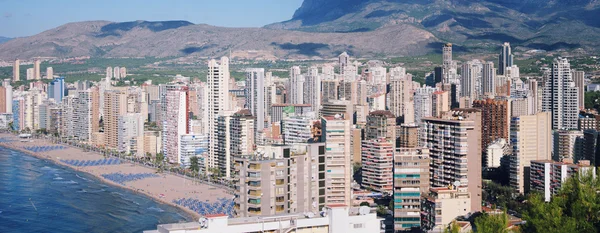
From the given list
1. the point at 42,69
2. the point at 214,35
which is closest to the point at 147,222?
the point at 42,69

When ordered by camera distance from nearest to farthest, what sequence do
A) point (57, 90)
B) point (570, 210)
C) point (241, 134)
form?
point (570, 210)
point (241, 134)
point (57, 90)

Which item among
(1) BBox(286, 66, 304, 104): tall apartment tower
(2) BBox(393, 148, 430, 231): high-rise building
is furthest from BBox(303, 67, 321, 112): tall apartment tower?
(2) BBox(393, 148, 430, 231): high-rise building

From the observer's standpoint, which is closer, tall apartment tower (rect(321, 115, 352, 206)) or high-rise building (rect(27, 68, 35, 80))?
tall apartment tower (rect(321, 115, 352, 206))

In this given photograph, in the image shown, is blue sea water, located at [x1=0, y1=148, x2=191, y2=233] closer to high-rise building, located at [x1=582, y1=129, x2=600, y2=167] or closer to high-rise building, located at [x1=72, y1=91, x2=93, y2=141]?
high-rise building, located at [x1=72, y1=91, x2=93, y2=141]

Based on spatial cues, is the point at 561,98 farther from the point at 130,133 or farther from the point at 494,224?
the point at 494,224

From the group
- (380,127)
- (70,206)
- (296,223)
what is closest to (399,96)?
(380,127)

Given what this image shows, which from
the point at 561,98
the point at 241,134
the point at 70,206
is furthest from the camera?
the point at 561,98
